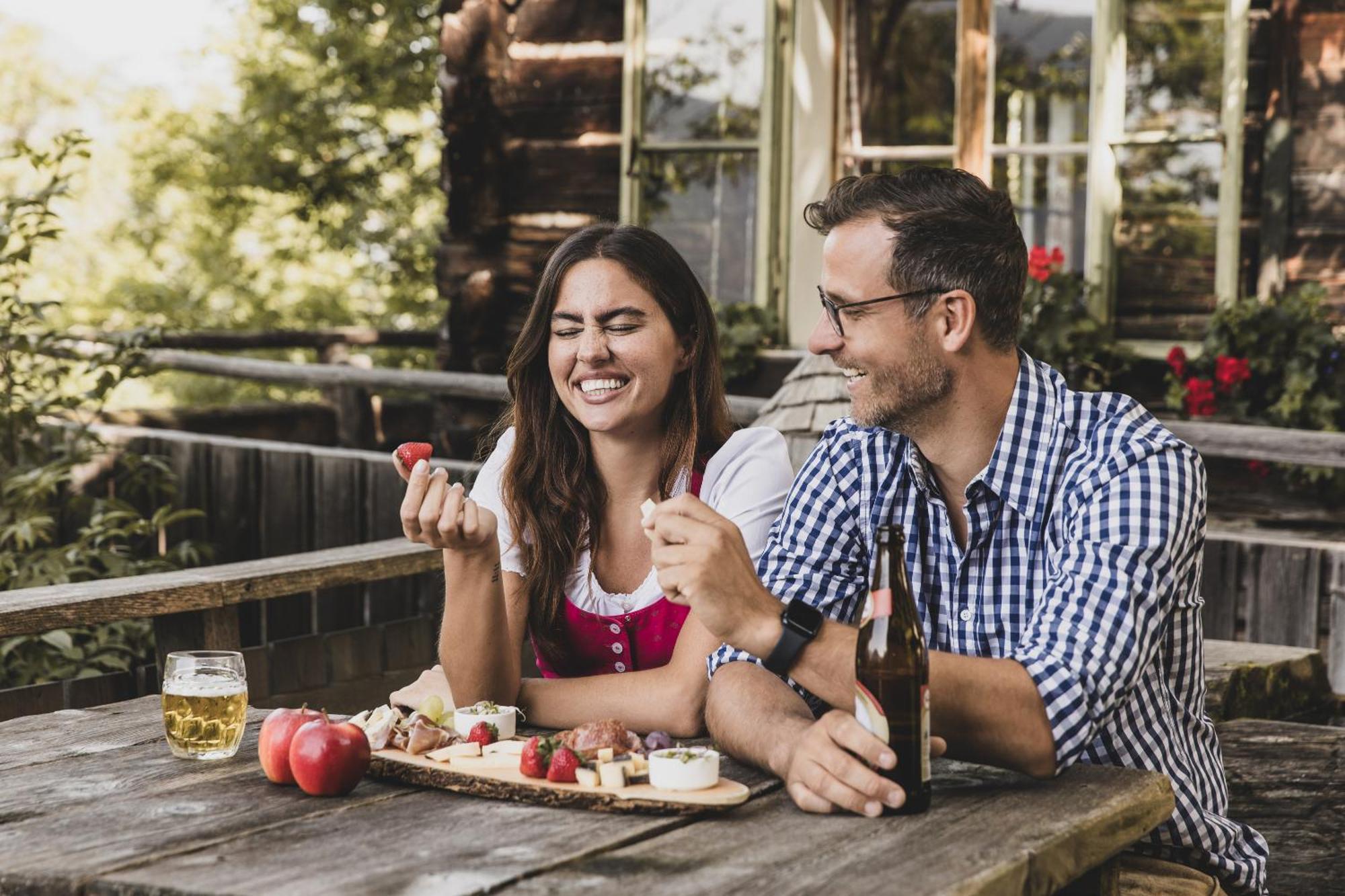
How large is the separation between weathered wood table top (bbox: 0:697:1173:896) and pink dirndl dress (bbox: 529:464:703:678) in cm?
71

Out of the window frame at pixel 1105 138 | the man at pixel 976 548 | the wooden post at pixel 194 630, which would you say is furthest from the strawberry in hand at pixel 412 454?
the window frame at pixel 1105 138

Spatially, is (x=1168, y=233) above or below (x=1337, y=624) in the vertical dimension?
above

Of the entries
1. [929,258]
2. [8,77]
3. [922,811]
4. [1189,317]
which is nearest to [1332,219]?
[1189,317]

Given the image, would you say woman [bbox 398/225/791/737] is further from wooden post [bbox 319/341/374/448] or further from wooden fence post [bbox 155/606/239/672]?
wooden post [bbox 319/341/374/448]

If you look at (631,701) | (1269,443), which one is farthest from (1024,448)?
(1269,443)

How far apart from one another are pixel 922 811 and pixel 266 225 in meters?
15.9

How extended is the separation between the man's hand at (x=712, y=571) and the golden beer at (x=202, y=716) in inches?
25.0

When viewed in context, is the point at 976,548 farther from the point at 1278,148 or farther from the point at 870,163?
the point at 870,163

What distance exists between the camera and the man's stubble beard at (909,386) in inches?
94.8

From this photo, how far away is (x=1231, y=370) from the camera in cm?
582

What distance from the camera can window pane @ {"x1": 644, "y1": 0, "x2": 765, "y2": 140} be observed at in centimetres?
706

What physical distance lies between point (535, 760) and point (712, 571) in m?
0.33

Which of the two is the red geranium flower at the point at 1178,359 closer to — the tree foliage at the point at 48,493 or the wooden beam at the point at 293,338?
the tree foliage at the point at 48,493

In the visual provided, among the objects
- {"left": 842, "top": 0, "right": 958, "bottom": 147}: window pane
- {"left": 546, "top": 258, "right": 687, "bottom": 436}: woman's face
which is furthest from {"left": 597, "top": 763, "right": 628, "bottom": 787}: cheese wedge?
{"left": 842, "top": 0, "right": 958, "bottom": 147}: window pane
